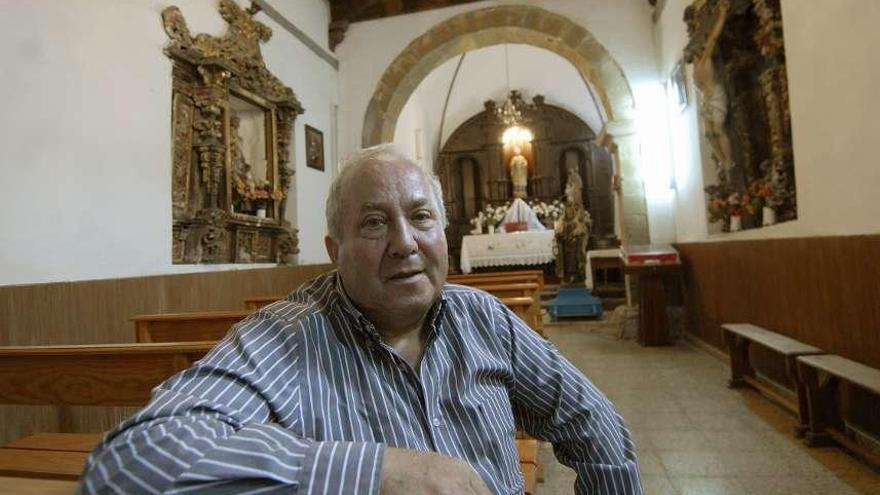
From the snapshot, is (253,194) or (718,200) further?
(253,194)

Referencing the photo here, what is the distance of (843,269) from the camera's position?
7.91 feet

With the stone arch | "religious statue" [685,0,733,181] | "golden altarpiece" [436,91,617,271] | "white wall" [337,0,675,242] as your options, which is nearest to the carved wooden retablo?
"religious statue" [685,0,733,181]

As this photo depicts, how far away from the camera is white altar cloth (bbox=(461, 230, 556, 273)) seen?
9.58 m

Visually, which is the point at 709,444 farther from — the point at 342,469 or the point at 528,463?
the point at 342,469

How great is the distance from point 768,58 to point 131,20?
4762 millimetres

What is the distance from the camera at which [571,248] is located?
9.89m

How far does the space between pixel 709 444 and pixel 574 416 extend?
1957mm

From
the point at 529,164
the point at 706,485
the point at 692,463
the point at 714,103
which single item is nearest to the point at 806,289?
the point at 692,463

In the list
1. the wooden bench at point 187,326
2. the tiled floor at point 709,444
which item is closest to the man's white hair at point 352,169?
the wooden bench at point 187,326

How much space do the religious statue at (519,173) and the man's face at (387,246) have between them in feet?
42.1

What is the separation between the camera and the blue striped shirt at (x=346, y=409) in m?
0.64

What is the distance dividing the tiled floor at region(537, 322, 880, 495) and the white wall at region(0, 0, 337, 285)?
3.21m

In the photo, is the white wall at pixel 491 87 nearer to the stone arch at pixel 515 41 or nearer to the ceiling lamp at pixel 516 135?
the ceiling lamp at pixel 516 135

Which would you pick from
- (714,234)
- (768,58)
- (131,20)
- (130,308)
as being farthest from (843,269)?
(131,20)
